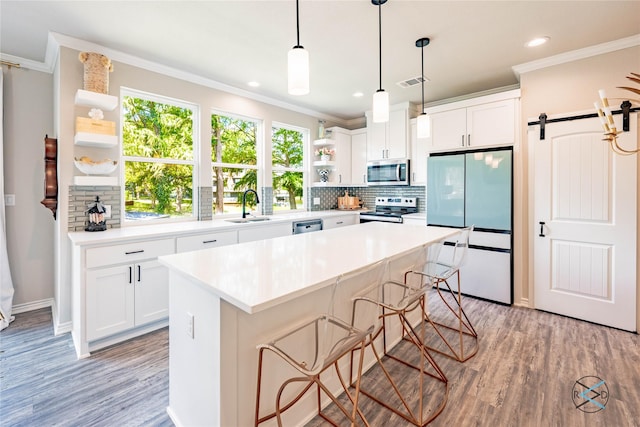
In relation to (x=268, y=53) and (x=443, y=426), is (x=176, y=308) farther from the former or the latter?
(x=268, y=53)

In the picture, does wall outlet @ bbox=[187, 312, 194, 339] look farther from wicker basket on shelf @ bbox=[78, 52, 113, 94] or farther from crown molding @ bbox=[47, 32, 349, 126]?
crown molding @ bbox=[47, 32, 349, 126]

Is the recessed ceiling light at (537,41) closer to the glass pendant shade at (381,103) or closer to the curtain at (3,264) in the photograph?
the glass pendant shade at (381,103)

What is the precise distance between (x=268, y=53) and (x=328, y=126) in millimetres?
2608

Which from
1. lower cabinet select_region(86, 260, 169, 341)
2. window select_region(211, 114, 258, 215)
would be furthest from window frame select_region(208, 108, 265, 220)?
lower cabinet select_region(86, 260, 169, 341)

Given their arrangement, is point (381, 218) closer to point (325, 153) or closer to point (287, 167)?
point (325, 153)

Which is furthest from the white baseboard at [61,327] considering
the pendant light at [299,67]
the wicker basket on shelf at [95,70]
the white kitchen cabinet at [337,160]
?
the white kitchen cabinet at [337,160]

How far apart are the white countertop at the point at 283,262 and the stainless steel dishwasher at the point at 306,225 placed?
1493 millimetres

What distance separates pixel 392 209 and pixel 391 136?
1.23 metres

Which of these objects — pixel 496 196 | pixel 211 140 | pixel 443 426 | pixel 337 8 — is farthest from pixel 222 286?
pixel 496 196

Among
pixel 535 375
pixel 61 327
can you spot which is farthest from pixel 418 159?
pixel 61 327

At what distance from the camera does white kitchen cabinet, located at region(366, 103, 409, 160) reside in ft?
14.6

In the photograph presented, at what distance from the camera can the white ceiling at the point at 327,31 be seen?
221cm

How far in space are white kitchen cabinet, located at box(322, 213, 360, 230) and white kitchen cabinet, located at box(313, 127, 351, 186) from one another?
65cm

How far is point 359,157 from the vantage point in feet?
17.2
